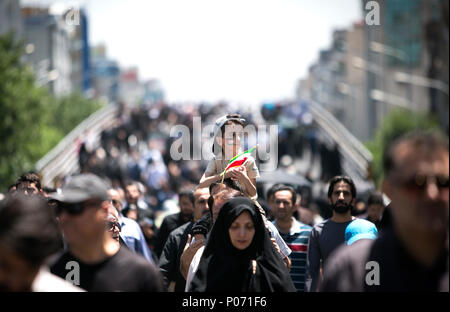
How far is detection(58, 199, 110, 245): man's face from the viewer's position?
4.96 metres

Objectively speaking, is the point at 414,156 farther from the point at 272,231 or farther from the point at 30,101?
the point at 30,101

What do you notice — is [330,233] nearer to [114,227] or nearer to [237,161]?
[237,161]

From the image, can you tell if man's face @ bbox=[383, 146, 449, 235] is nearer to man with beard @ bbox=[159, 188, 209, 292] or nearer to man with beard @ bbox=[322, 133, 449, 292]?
man with beard @ bbox=[322, 133, 449, 292]

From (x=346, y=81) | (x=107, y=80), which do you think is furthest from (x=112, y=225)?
(x=107, y=80)

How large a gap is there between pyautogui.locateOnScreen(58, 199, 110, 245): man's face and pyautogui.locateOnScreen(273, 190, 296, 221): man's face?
471cm

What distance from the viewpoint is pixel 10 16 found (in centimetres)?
6138

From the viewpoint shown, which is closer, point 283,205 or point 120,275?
point 120,275

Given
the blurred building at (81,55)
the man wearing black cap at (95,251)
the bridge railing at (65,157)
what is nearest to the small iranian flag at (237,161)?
the man wearing black cap at (95,251)

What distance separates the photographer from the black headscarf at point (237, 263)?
5703 millimetres

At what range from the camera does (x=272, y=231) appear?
7480mm

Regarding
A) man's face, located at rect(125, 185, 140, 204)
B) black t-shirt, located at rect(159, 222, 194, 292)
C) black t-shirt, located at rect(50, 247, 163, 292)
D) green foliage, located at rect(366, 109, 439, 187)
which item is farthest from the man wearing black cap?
green foliage, located at rect(366, 109, 439, 187)

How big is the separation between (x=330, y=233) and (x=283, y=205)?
1.32 metres
